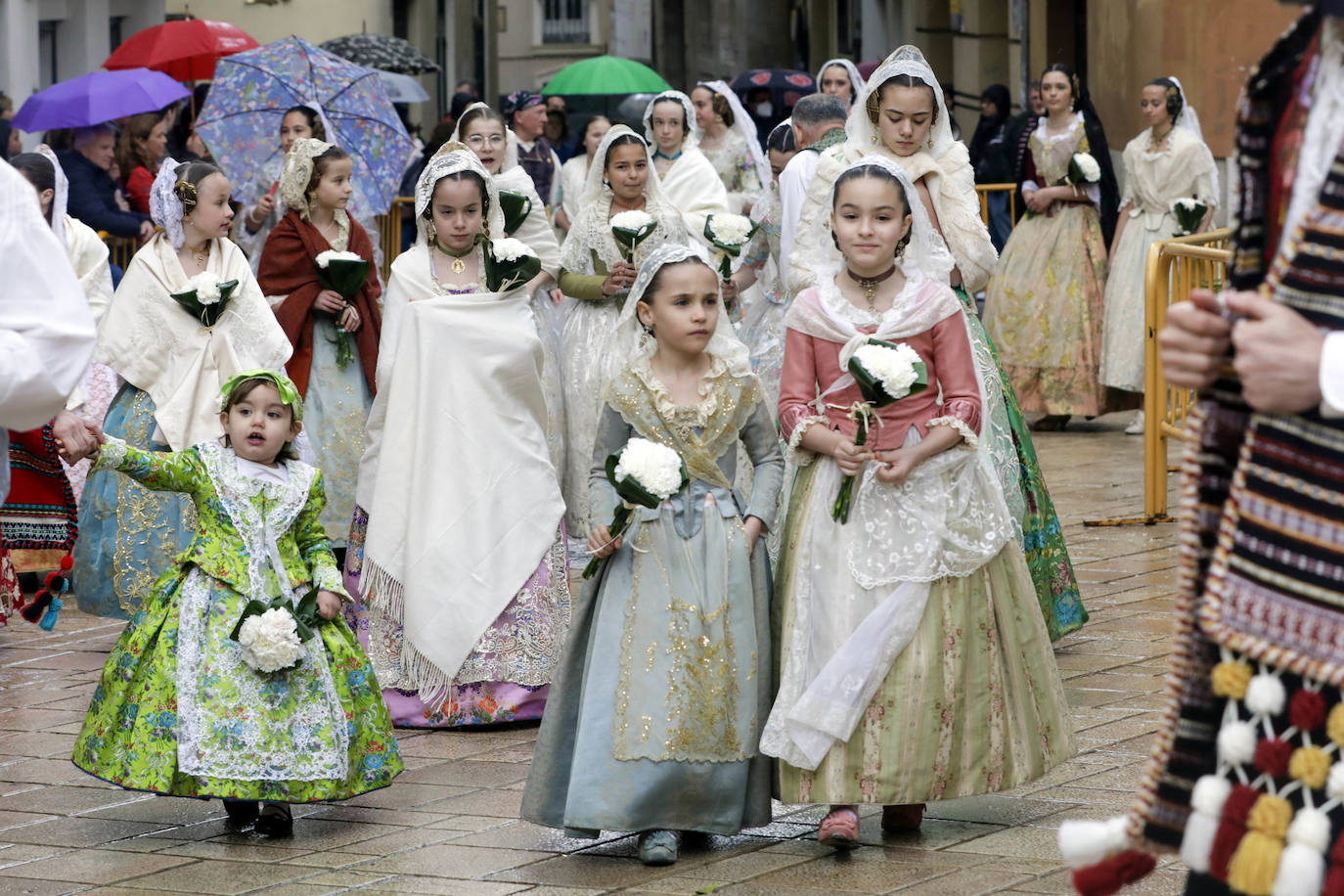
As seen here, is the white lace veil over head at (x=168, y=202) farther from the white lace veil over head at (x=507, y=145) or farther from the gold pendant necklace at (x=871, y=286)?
the gold pendant necklace at (x=871, y=286)

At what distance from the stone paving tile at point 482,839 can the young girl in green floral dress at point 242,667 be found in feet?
0.59

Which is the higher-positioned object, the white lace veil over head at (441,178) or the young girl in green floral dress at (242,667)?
the white lace veil over head at (441,178)

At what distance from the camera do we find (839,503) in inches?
208

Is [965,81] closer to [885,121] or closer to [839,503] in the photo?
[885,121]

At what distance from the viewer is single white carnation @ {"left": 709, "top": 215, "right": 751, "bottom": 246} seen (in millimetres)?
9047

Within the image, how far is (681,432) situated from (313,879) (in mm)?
1466

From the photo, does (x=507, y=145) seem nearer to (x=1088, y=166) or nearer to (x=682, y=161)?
(x=682, y=161)

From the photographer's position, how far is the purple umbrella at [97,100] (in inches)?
603

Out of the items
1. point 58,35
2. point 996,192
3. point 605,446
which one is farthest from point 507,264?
point 58,35

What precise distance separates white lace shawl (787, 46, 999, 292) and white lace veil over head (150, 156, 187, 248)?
257 cm

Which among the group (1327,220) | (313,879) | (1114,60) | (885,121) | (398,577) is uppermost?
(1114,60)

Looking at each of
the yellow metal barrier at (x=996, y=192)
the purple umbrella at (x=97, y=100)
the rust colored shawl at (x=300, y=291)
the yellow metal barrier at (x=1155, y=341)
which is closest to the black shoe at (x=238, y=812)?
the rust colored shawl at (x=300, y=291)

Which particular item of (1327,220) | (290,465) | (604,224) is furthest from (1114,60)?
(1327,220)

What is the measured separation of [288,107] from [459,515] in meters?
6.24
